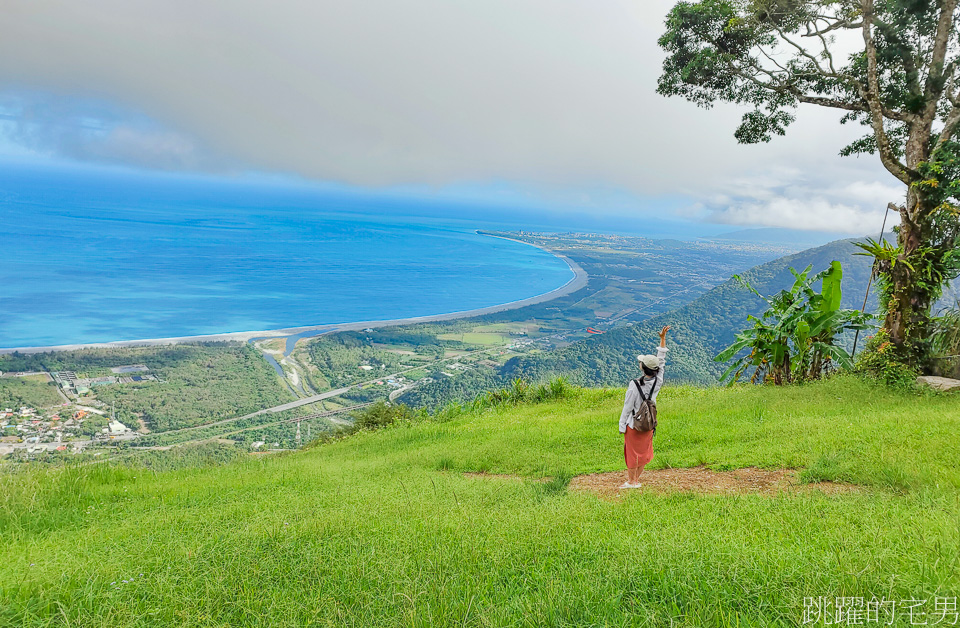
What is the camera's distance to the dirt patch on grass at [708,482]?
423 cm

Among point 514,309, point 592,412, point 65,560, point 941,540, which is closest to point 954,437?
point 941,540

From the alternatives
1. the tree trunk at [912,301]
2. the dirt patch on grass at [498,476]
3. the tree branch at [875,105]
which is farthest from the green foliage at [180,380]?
the tree branch at [875,105]

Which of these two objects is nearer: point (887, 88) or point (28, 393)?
point (887, 88)

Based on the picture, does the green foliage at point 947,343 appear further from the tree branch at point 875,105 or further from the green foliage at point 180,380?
the green foliage at point 180,380

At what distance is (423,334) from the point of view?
4312cm

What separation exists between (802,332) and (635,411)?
20.2 feet

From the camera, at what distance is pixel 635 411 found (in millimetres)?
4898

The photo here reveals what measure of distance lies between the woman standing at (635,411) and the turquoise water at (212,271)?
38262 millimetres

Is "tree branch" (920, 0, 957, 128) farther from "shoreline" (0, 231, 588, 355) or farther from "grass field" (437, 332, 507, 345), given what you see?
"shoreline" (0, 231, 588, 355)

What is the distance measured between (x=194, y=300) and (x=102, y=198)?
3903 inches

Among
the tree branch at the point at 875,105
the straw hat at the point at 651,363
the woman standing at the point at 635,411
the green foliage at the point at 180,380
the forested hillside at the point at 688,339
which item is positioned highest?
the tree branch at the point at 875,105

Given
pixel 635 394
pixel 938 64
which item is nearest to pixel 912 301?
pixel 938 64

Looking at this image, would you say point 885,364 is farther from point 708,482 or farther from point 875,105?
point 708,482

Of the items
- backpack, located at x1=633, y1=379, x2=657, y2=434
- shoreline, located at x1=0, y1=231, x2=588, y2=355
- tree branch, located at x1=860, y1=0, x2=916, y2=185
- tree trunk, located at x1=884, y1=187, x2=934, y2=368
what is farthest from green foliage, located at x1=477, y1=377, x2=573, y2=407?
shoreline, located at x1=0, y1=231, x2=588, y2=355
